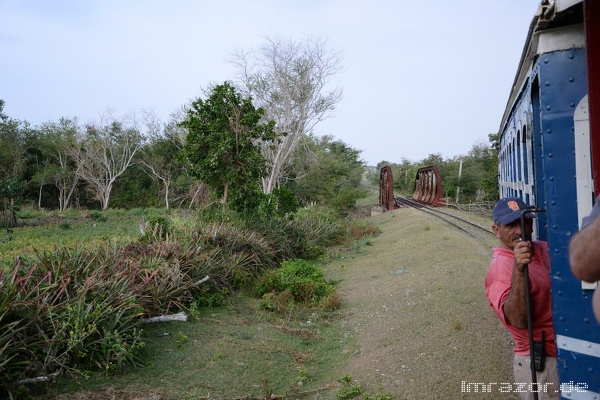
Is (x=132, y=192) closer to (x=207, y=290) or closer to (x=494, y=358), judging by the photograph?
(x=207, y=290)

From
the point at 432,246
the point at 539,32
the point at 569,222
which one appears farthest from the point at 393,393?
the point at 432,246

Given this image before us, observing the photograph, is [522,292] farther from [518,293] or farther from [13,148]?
[13,148]

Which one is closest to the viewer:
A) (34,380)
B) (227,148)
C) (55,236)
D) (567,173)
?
(567,173)

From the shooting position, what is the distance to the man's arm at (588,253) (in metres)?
1.57

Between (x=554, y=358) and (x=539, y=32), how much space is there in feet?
6.15

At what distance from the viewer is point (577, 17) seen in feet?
8.69

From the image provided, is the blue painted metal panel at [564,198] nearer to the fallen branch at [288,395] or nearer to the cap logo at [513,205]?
the cap logo at [513,205]

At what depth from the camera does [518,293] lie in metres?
2.88

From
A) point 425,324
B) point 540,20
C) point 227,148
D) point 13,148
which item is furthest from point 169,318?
point 13,148

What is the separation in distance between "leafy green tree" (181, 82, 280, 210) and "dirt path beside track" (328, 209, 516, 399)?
3.71 m

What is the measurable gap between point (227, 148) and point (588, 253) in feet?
44.8

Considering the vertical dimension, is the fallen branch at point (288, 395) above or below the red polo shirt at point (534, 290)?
below

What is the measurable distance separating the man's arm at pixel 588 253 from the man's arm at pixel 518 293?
1.19 meters

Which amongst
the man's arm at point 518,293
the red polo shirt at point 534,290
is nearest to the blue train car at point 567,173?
the man's arm at point 518,293
